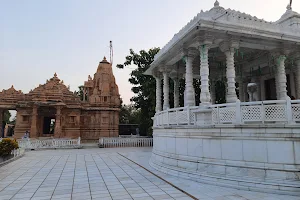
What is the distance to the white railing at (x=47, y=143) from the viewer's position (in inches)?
720

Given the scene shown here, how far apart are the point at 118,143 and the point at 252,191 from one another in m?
16.4

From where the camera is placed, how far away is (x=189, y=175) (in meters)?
7.39

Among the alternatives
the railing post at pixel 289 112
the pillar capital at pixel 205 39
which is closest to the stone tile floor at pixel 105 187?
the railing post at pixel 289 112

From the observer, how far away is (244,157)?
21.1 ft

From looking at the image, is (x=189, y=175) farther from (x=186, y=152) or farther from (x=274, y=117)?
(x=274, y=117)

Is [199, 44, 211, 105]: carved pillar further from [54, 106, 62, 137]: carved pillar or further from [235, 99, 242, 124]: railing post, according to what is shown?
[54, 106, 62, 137]: carved pillar

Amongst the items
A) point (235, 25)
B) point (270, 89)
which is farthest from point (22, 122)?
point (270, 89)

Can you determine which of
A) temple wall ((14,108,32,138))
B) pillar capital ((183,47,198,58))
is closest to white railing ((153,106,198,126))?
pillar capital ((183,47,198,58))

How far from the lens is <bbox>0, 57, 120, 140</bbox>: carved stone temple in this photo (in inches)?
902

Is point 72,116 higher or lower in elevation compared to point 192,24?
lower

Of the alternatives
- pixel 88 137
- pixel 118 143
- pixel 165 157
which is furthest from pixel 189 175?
pixel 88 137

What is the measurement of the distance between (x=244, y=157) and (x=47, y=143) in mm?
17872

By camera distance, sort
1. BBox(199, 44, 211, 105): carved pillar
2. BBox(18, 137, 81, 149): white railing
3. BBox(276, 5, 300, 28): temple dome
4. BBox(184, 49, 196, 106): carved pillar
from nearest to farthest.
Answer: BBox(199, 44, 211, 105): carved pillar < BBox(184, 49, 196, 106): carved pillar < BBox(276, 5, 300, 28): temple dome < BBox(18, 137, 81, 149): white railing

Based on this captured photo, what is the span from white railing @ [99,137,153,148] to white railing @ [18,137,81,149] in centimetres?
240
